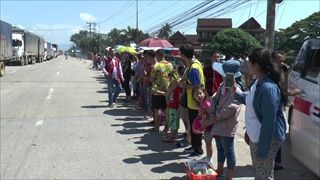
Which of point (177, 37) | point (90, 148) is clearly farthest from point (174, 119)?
point (177, 37)

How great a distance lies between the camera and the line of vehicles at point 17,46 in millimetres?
34284

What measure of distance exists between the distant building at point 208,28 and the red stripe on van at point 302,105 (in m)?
92.1

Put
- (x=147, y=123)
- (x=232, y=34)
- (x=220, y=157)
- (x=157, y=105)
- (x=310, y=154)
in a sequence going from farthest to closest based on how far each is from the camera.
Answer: (x=232, y=34)
(x=147, y=123)
(x=157, y=105)
(x=220, y=157)
(x=310, y=154)

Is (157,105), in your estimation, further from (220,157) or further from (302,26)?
(302,26)

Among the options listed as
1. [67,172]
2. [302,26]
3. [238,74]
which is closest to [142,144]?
[67,172]

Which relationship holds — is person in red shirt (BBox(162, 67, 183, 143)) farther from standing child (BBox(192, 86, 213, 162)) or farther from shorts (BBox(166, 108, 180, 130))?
standing child (BBox(192, 86, 213, 162))

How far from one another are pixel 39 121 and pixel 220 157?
7.26 meters

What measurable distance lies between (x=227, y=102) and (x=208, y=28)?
96.8m

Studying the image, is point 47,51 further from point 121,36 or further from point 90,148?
point 90,148

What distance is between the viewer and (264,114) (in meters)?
4.48

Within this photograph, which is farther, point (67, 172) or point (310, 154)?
point (67, 172)

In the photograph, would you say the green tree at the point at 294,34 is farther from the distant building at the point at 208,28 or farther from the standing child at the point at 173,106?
the standing child at the point at 173,106

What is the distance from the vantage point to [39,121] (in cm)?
1300

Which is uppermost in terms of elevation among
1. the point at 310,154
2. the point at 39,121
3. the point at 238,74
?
the point at 238,74
